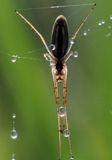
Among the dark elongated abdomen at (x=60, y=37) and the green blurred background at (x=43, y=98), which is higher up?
the green blurred background at (x=43, y=98)

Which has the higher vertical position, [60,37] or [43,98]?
[43,98]

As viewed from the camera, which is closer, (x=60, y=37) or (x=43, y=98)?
(x=60, y=37)

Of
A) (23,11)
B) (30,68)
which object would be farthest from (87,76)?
(23,11)

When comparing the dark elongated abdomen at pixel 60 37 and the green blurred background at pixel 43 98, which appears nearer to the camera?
the dark elongated abdomen at pixel 60 37

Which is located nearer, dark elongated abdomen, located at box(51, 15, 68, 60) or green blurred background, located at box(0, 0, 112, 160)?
dark elongated abdomen, located at box(51, 15, 68, 60)
